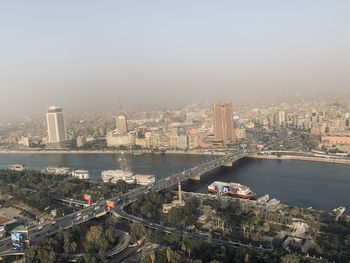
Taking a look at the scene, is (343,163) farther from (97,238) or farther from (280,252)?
(97,238)

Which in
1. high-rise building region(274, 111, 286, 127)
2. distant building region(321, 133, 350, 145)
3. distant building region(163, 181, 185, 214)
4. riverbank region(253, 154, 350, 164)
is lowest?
riverbank region(253, 154, 350, 164)

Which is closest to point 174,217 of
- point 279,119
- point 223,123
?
A: point 223,123

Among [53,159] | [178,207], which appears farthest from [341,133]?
[53,159]

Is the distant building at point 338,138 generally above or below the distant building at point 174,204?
above

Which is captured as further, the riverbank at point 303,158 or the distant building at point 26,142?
the distant building at point 26,142

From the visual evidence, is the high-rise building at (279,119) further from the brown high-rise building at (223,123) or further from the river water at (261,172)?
the river water at (261,172)

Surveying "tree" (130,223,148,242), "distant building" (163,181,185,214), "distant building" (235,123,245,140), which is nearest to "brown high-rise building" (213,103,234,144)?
"distant building" (235,123,245,140)

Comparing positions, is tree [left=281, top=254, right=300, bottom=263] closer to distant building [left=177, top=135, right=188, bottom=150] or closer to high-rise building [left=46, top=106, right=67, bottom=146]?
distant building [left=177, top=135, right=188, bottom=150]

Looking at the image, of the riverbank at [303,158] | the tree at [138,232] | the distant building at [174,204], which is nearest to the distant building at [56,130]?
the riverbank at [303,158]
